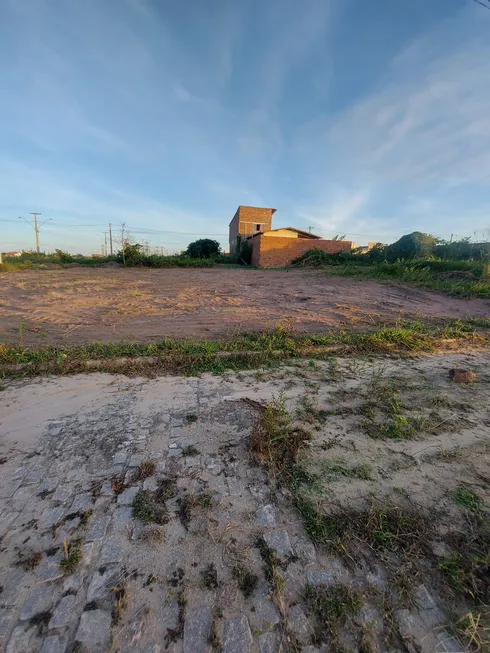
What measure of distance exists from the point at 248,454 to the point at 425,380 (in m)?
2.55

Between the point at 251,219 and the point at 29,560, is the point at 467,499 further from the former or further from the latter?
the point at 251,219

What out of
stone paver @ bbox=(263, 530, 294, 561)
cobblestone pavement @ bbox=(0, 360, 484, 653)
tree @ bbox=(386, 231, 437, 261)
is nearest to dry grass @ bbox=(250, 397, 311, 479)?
cobblestone pavement @ bbox=(0, 360, 484, 653)

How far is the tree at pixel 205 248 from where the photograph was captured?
2519cm

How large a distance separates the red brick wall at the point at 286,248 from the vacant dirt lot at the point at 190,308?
415 inches

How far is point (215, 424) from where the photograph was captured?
8.06 ft

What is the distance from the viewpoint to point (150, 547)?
1.45m

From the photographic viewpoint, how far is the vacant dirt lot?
16.8 feet

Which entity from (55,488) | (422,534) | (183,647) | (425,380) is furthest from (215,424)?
(425,380)

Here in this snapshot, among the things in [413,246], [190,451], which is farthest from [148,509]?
[413,246]

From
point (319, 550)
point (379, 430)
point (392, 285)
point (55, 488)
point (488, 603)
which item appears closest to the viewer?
point (488, 603)

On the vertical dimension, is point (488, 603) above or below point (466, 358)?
below

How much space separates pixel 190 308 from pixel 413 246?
1392cm

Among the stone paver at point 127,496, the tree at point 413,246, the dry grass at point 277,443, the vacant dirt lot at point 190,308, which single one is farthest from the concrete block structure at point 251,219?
the stone paver at point 127,496

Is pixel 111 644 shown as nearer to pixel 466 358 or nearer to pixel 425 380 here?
pixel 425 380
